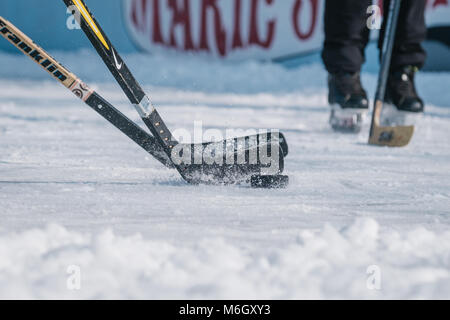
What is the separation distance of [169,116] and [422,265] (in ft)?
7.84

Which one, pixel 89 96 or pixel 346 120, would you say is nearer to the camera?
pixel 89 96

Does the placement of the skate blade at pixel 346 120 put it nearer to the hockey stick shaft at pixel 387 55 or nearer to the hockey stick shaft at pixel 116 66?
the hockey stick shaft at pixel 387 55

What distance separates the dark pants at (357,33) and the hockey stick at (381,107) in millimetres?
30

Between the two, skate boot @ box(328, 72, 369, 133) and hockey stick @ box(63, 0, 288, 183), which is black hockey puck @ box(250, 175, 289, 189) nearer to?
hockey stick @ box(63, 0, 288, 183)

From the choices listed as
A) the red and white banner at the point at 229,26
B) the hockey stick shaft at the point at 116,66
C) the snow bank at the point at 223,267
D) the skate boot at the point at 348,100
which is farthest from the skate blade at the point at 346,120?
the red and white banner at the point at 229,26

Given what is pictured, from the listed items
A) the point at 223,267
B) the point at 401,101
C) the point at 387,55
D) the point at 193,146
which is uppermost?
the point at 387,55

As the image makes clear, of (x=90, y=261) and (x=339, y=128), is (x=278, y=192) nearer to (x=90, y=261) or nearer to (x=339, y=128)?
(x=90, y=261)

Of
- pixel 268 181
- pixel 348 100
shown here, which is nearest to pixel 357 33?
pixel 348 100

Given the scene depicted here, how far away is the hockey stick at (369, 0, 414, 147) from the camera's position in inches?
101

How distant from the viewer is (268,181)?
167cm

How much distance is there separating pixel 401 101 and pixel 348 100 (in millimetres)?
218

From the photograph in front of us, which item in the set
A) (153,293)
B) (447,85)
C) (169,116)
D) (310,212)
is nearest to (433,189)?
(310,212)

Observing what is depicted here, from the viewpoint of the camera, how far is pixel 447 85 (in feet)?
16.2

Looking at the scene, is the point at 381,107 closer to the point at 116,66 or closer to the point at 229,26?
the point at 116,66
